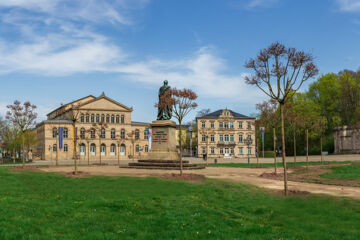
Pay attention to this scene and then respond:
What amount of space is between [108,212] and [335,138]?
6594cm

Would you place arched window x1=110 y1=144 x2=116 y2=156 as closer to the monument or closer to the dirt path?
the monument

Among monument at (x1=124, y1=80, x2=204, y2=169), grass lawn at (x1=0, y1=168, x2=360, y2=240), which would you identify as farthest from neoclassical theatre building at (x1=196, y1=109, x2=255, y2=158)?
grass lawn at (x1=0, y1=168, x2=360, y2=240)

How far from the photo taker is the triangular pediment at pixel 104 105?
8862 cm

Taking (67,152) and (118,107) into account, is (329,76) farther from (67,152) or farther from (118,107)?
(67,152)

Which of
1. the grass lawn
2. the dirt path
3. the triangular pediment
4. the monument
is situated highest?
the triangular pediment

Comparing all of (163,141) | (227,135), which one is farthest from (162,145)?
(227,135)

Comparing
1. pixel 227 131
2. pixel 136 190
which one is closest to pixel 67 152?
pixel 227 131

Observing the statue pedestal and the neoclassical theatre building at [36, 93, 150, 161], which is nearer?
the statue pedestal

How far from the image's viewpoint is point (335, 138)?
67.4m

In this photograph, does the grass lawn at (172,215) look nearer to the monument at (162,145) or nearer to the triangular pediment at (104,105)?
the monument at (162,145)

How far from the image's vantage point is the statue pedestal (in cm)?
3095

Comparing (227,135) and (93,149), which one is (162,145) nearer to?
(227,135)

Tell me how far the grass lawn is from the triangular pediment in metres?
75.2

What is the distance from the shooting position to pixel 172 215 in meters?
10.0
